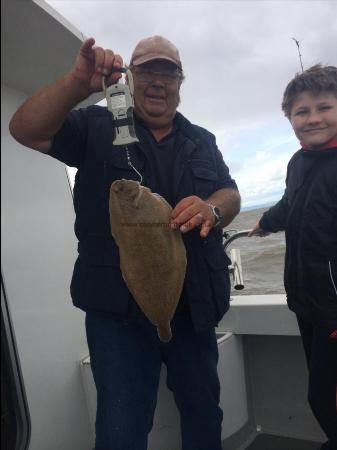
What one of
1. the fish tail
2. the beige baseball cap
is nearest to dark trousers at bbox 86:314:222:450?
the fish tail

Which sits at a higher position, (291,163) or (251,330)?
(291,163)

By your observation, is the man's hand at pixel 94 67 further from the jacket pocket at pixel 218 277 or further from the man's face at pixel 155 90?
the jacket pocket at pixel 218 277

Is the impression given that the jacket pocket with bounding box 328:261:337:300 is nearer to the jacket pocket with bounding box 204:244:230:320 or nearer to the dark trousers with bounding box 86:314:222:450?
the jacket pocket with bounding box 204:244:230:320

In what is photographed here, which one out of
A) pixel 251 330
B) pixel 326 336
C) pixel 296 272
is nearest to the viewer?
pixel 326 336

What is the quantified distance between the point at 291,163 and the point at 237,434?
217 centimetres

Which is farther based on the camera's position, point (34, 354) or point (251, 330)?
point (251, 330)

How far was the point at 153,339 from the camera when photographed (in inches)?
86.9

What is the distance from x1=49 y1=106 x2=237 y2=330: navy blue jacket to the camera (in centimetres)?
209

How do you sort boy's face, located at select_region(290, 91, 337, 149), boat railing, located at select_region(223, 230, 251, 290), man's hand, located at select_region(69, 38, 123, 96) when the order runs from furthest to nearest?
1. boat railing, located at select_region(223, 230, 251, 290)
2. boy's face, located at select_region(290, 91, 337, 149)
3. man's hand, located at select_region(69, 38, 123, 96)

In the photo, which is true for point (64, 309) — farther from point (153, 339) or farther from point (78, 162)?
point (78, 162)

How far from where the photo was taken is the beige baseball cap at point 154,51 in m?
2.24

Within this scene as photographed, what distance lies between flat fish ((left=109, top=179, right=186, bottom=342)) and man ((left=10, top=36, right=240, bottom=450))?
0.10 m

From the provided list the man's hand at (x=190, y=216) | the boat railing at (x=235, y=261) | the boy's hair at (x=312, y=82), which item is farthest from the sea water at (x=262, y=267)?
the man's hand at (x=190, y=216)

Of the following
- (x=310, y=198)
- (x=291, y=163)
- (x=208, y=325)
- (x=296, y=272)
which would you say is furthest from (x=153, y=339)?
(x=291, y=163)
